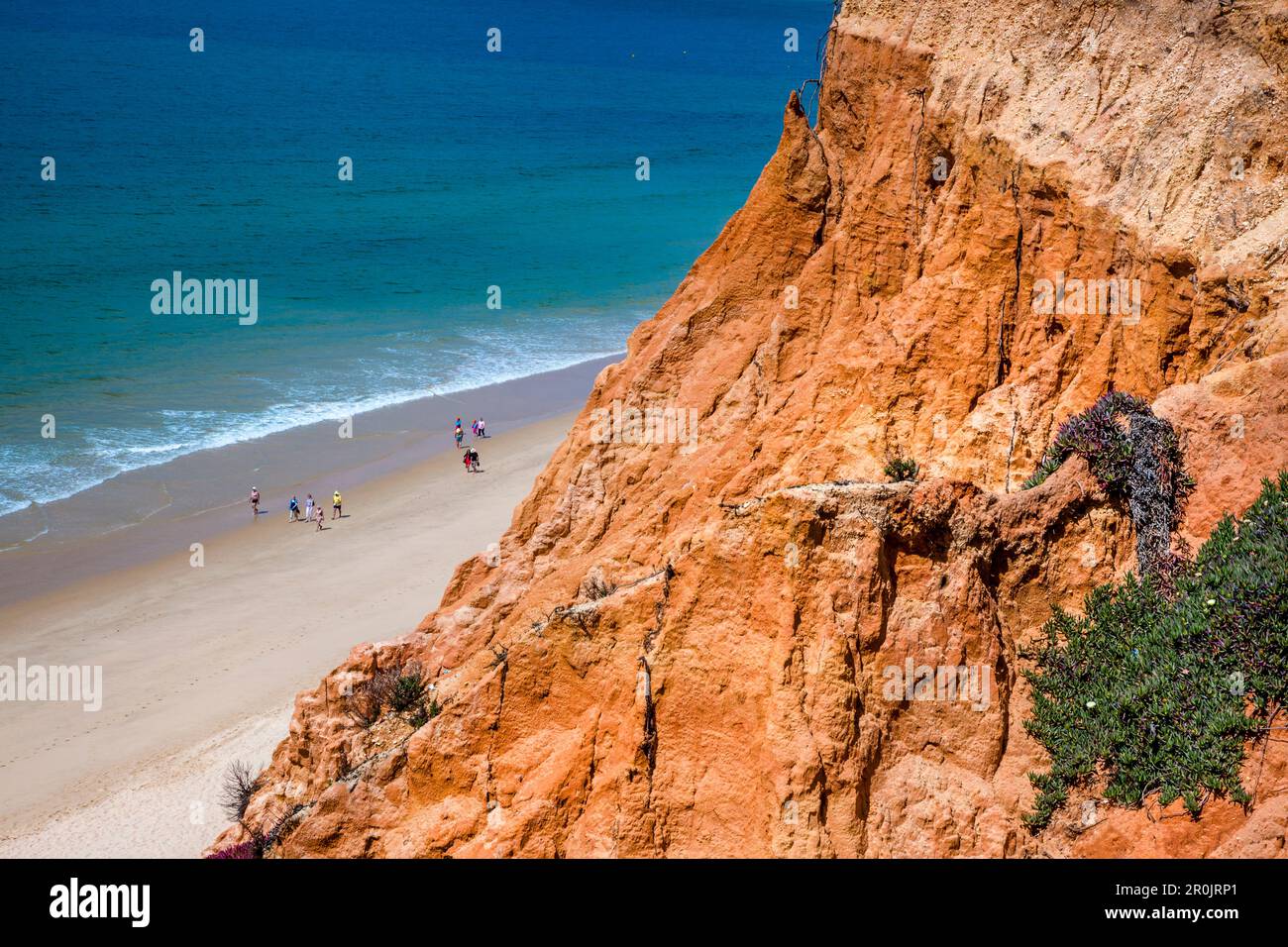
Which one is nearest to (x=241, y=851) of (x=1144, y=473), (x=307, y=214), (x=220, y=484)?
(x=1144, y=473)

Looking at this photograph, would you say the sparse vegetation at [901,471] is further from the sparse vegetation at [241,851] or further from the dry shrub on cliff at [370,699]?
the sparse vegetation at [241,851]

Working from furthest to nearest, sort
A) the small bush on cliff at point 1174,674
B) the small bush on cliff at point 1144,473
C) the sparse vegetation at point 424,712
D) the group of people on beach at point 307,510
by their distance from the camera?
1. the group of people on beach at point 307,510
2. the sparse vegetation at point 424,712
3. the small bush on cliff at point 1144,473
4. the small bush on cliff at point 1174,674

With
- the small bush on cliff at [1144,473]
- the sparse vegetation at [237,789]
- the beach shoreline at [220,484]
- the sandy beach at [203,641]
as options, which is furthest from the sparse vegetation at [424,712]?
the beach shoreline at [220,484]

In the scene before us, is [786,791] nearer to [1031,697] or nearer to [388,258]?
[1031,697]

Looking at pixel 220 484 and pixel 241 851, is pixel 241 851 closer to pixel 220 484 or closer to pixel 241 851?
pixel 241 851

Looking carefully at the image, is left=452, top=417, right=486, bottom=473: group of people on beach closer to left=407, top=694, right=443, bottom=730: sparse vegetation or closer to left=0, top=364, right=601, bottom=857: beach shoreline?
left=0, top=364, right=601, bottom=857: beach shoreline
